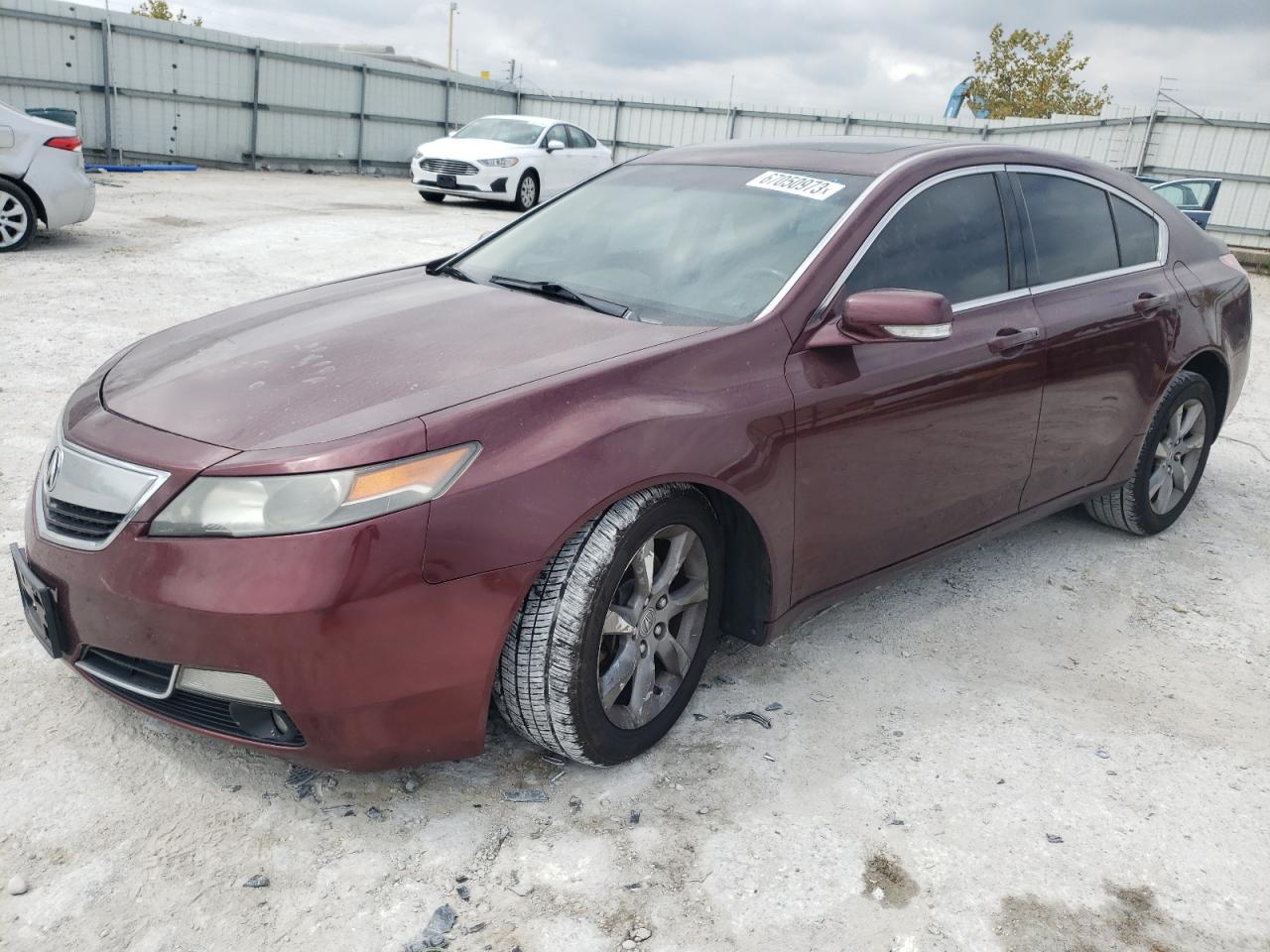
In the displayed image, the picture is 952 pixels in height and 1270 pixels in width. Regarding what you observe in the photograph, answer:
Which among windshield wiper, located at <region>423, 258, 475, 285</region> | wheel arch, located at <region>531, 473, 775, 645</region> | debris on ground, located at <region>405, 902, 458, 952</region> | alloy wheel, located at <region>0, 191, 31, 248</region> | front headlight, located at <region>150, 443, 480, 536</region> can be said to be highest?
windshield wiper, located at <region>423, 258, 475, 285</region>

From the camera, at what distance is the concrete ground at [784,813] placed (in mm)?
2180

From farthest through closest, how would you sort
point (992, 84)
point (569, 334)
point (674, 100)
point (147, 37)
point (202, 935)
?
point (992, 84)
point (674, 100)
point (147, 37)
point (569, 334)
point (202, 935)

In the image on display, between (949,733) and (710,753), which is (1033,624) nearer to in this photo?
(949,733)

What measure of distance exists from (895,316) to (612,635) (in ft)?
3.64

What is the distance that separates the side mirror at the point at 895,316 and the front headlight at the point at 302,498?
47.8 inches

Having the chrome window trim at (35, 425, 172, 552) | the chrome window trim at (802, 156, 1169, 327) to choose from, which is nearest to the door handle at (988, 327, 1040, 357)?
the chrome window trim at (802, 156, 1169, 327)

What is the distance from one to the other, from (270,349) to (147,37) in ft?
58.4

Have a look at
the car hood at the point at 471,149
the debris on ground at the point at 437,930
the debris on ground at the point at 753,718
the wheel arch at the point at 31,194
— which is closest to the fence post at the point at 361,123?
the car hood at the point at 471,149

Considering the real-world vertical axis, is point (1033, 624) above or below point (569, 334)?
below

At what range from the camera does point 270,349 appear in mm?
2803

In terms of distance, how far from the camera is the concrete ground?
2180 mm

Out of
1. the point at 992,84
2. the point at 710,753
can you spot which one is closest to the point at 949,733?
the point at 710,753

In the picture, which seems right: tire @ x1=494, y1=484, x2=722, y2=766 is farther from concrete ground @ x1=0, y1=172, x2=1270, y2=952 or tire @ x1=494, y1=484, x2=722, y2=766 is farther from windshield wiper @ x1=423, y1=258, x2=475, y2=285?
windshield wiper @ x1=423, y1=258, x2=475, y2=285

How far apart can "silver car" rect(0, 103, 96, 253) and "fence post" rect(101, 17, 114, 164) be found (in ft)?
30.8
